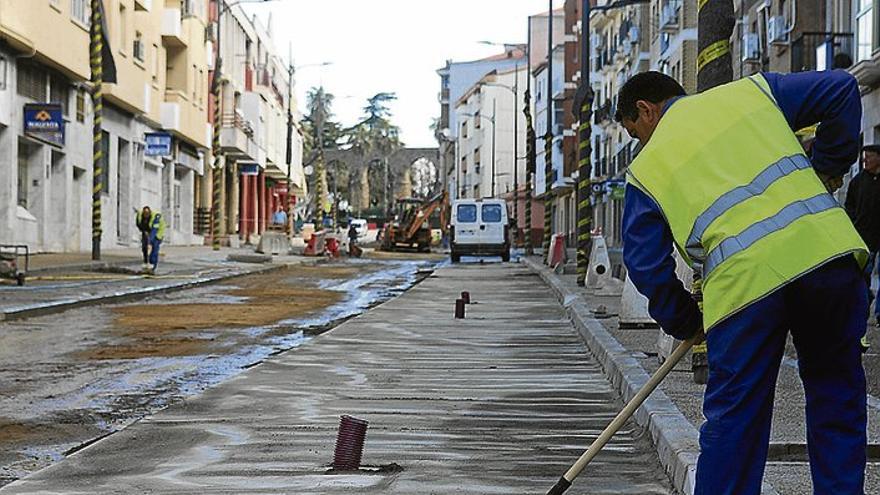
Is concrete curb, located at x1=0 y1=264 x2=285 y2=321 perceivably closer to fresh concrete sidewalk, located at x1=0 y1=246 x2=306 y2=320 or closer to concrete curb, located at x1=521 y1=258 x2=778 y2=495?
fresh concrete sidewalk, located at x1=0 y1=246 x2=306 y2=320

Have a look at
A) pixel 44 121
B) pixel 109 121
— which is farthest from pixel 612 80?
pixel 44 121

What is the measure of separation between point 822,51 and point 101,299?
1575 cm

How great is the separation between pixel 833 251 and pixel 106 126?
42.0m

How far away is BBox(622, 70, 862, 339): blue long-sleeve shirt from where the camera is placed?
14.3ft

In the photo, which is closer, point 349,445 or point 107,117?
point 349,445

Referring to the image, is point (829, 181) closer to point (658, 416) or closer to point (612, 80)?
point (658, 416)

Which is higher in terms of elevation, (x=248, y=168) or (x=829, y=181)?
(x=248, y=168)

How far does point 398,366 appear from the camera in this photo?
38.0 ft

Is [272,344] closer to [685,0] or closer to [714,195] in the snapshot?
[714,195]

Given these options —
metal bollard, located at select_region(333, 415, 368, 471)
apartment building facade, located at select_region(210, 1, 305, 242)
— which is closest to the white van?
apartment building facade, located at select_region(210, 1, 305, 242)

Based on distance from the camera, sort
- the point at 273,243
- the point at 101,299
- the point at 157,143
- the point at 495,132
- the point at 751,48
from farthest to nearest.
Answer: the point at 495,132 < the point at 273,243 < the point at 157,143 < the point at 751,48 < the point at 101,299

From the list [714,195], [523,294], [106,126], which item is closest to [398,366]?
[714,195]

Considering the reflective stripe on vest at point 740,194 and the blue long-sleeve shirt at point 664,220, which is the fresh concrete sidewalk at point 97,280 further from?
the reflective stripe on vest at point 740,194

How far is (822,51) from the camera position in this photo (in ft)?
94.7
